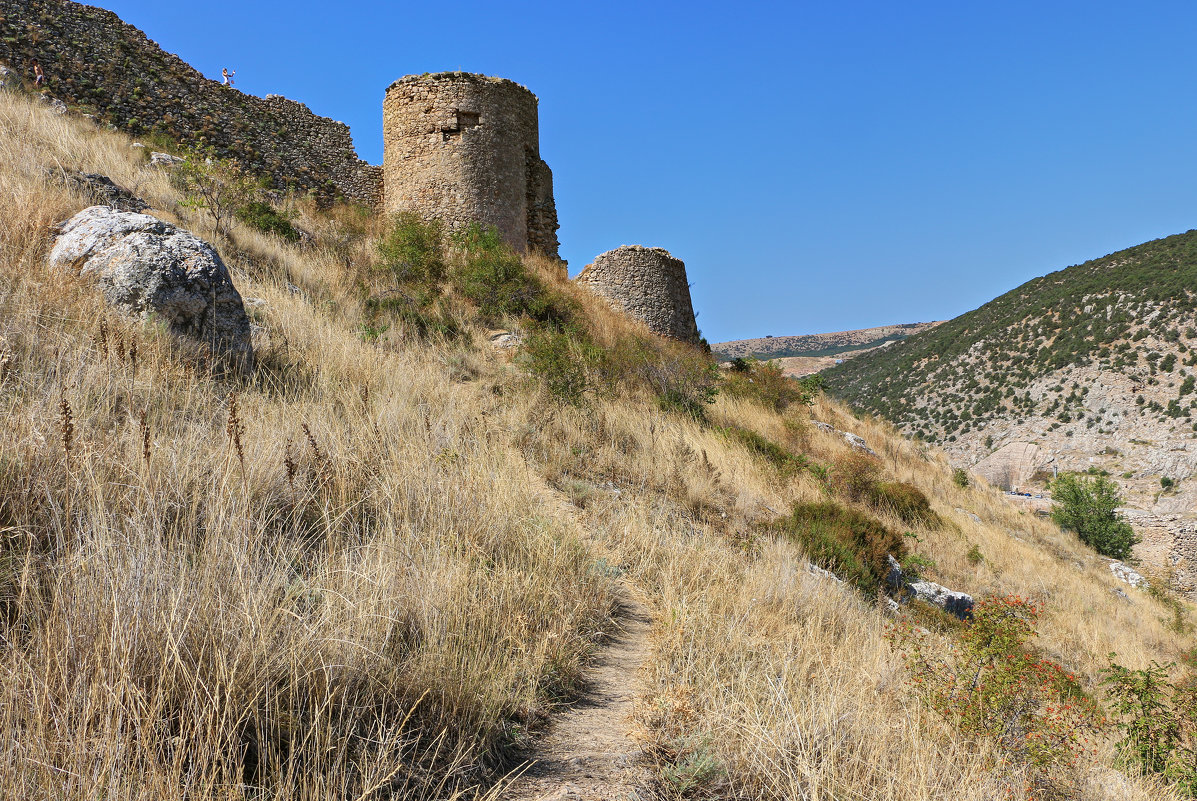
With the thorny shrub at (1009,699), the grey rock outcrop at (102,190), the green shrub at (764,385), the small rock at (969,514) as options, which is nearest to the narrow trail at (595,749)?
the thorny shrub at (1009,699)

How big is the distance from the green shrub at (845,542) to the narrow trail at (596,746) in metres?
3.30

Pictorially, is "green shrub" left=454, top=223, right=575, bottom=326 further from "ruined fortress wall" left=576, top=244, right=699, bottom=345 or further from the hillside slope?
the hillside slope

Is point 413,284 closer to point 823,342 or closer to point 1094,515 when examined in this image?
point 1094,515

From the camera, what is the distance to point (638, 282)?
1440cm

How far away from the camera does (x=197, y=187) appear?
27.9 ft

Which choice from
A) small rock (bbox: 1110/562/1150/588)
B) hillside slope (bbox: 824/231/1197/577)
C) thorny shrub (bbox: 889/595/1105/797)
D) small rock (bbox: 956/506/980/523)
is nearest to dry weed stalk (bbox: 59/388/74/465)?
thorny shrub (bbox: 889/595/1105/797)

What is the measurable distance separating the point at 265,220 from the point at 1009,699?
9.93 meters

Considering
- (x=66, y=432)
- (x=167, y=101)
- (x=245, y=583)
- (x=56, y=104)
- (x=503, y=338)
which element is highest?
(x=167, y=101)

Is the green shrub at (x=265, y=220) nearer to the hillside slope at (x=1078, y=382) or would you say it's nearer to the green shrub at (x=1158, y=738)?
the green shrub at (x=1158, y=738)

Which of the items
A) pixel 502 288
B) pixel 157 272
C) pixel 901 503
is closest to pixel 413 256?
pixel 502 288

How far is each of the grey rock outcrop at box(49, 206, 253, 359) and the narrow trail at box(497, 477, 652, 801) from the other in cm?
327

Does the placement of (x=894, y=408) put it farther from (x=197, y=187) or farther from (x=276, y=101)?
(x=197, y=187)

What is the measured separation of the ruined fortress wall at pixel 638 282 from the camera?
14.4m

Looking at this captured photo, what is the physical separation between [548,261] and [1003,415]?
4868 centimetres
